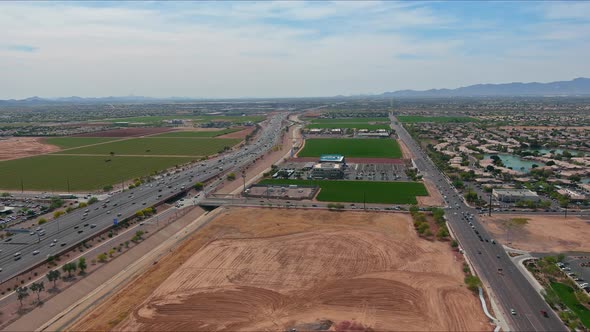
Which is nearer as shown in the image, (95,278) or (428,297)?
(428,297)

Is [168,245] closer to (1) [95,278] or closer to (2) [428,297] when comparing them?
(1) [95,278]

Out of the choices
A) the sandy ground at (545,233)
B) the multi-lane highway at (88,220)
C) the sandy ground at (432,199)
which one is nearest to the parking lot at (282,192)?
the multi-lane highway at (88,220)

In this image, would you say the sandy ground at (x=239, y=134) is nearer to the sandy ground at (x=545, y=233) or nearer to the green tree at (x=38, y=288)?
the sandy ground at (x=545, y=233)

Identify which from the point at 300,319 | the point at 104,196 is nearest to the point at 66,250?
the point at 104,196

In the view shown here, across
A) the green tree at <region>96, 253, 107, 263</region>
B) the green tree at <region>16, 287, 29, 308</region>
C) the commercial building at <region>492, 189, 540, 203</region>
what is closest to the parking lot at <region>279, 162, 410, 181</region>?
the commercial building at <region>492, 189, 540, 203</region>

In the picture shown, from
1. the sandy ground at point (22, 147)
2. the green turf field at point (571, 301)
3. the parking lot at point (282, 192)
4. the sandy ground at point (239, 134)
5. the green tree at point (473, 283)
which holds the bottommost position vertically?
the green turf field at point (571, 301)

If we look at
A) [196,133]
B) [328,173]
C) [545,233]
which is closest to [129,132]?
[196,133]
